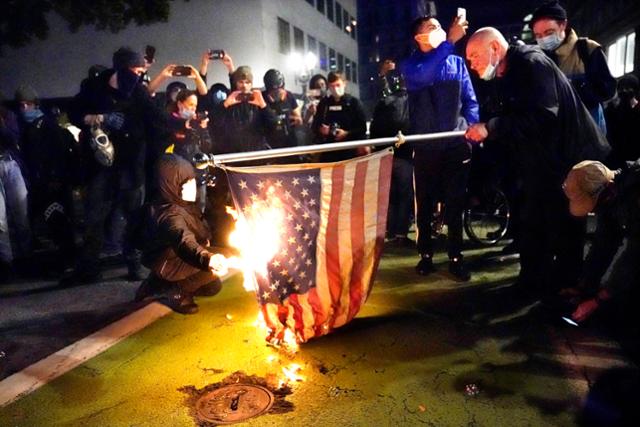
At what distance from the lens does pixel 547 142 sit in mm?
4414

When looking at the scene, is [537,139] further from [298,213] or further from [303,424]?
[303,424]

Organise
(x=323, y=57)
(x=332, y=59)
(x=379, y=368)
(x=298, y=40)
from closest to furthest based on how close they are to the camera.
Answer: (x=379, y=368), (x=298, y=40), (x=323, y=57), (x=332, y=59)

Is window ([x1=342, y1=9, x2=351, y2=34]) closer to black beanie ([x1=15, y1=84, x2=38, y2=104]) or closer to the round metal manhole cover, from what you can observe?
black beanie ([x1=15, y1=84, x2=38, y2=104])

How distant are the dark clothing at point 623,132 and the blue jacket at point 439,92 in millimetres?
3493

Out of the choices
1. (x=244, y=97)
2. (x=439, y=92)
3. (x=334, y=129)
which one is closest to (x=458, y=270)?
(x=439, y=92)

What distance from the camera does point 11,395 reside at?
3.63m

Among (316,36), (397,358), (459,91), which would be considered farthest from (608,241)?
(316,36)

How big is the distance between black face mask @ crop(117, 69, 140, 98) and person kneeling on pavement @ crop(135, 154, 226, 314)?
5.74 ft

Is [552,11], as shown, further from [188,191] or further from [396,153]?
[188,191]

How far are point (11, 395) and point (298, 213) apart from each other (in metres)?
2.49

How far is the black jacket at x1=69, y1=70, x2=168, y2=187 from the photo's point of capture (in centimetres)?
608

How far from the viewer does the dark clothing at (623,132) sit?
7637 mm

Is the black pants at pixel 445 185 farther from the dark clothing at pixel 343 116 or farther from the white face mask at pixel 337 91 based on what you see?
the white face mask at pixel 337 91

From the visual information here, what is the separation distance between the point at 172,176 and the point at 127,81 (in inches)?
83.6
